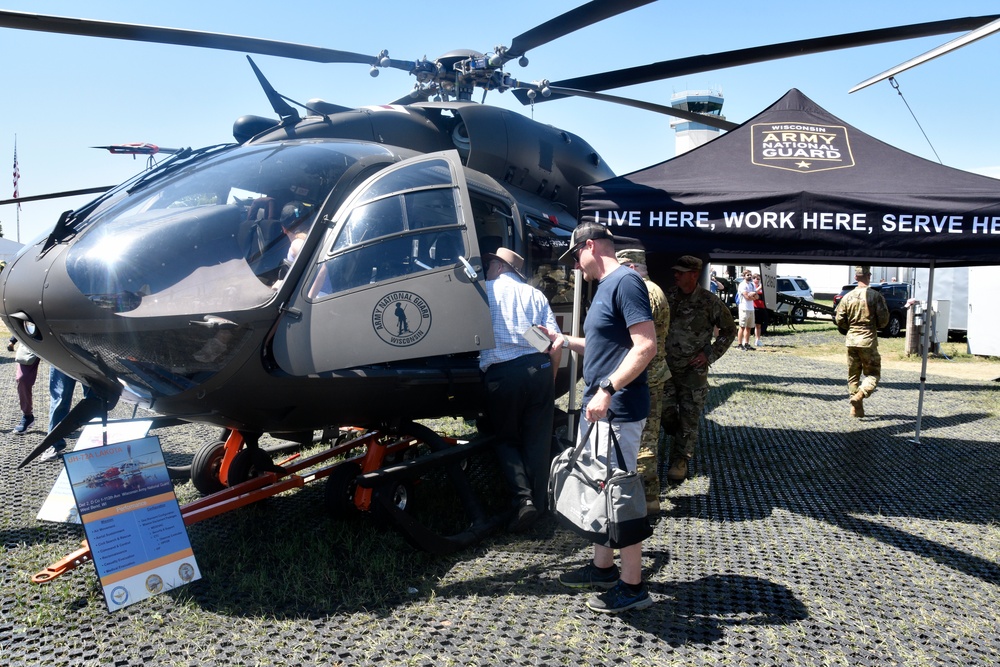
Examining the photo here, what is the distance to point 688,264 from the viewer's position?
541 cm

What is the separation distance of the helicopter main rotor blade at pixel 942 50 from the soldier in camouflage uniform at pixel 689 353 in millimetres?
1781

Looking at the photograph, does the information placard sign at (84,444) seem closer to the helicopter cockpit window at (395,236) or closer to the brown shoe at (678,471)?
the helicopter cockpit window at (395,236)

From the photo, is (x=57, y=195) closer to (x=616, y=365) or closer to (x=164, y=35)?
(x=164, y=35)

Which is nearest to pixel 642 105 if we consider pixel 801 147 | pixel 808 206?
pixel 801 147

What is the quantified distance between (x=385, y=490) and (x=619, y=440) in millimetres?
1345

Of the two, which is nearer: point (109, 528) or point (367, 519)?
point (109, 528)

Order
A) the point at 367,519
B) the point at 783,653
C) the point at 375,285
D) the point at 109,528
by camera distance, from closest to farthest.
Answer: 1. the point at 783,653
2. the point at 109,528
3. the point at 375,285
4. the point at 367,519

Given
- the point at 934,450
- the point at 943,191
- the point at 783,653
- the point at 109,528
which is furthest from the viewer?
the point at 934,450

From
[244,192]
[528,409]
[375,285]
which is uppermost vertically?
[244,192]

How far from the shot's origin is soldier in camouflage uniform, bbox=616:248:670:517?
4371 mm

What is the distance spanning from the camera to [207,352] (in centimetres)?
341

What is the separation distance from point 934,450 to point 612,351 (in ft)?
15.7

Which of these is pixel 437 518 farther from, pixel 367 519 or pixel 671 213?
pixel 671 213

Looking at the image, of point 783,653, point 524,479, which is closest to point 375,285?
point 524,479
